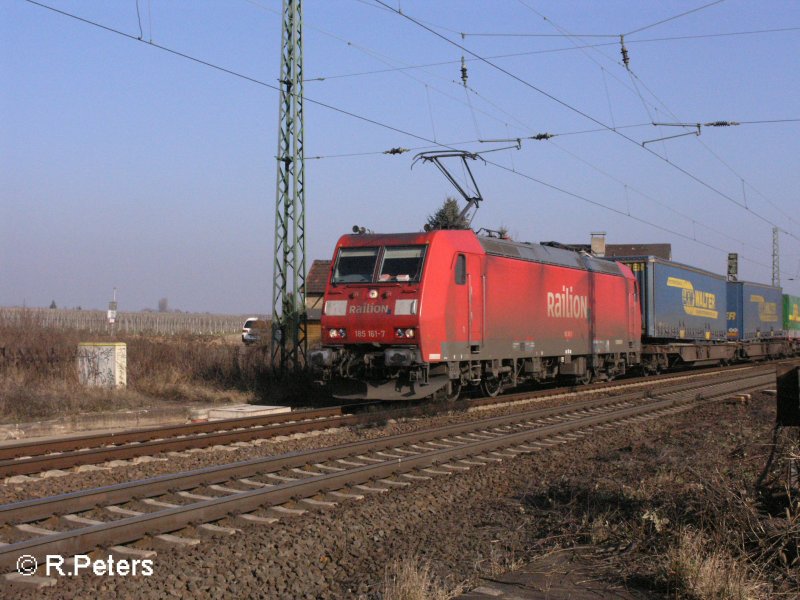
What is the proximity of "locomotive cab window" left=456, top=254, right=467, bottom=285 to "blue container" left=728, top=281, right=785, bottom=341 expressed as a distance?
930 inches

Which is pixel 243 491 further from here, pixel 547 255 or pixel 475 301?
pixel 547 255

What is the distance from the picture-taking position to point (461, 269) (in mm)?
15547

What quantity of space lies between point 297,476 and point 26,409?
729 centimetres

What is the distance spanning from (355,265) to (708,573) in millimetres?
11128

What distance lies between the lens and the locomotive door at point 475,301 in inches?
621

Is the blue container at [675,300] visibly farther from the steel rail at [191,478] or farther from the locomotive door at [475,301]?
the steel rail at [191,478]

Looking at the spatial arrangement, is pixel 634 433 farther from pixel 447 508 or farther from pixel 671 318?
pixel 671 318

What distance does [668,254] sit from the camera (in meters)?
76.5

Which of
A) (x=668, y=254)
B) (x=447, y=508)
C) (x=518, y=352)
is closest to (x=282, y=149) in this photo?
(x=518, y=352)

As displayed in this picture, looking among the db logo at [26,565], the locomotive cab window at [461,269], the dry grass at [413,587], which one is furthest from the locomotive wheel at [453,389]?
the db logo at [26,565]

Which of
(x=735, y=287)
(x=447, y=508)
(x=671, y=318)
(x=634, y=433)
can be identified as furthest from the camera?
(x=735, y=287)

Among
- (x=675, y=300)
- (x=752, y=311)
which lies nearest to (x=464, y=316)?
(x=675, y=300)

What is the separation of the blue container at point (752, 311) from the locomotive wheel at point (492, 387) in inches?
804

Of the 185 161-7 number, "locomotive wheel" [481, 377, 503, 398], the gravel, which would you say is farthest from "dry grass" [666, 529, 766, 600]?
"locomotive wheel" [481, 377, 503, 398]
